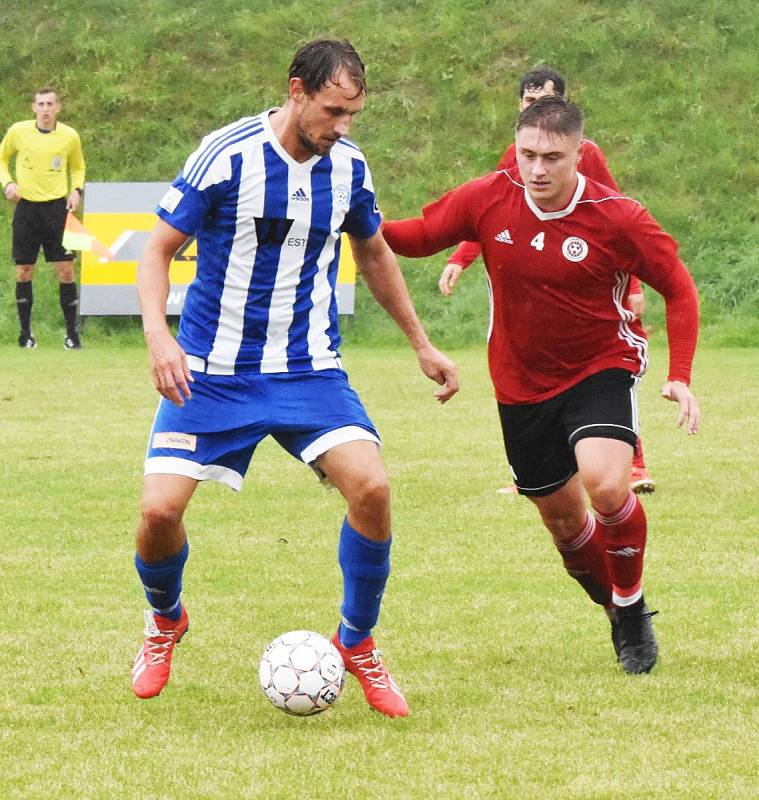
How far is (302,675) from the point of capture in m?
4.35

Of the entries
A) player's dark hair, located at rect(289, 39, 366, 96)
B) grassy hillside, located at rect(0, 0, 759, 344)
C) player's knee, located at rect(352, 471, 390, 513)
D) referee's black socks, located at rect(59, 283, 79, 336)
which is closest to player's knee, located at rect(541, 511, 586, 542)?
player's knee, located at rect(352, 471, 390, 513)

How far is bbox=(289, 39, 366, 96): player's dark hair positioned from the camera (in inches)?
176

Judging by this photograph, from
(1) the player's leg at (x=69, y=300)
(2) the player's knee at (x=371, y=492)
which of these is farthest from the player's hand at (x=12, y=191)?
(2) the player's knee at (x=371, y=492)

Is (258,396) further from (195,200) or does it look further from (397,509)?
(397,509)

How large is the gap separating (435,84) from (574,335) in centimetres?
1573

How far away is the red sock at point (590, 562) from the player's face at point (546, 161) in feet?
3.91

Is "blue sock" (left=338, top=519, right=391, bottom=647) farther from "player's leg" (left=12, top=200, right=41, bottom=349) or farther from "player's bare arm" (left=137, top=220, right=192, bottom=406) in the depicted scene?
"player's leg" (left=12, top=200, right=41, bottom=349)

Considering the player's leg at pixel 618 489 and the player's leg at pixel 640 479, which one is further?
the player's leg at pixel 640 479

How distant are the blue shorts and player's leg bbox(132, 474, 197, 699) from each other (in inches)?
2.5

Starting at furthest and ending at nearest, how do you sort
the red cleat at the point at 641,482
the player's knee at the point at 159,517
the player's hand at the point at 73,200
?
the player's hand at the point at 73,200, the red cleat at the point at 641,482, the player's knee at the point at 159,517

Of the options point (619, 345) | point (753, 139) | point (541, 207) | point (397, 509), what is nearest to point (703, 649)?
point (619, 345)

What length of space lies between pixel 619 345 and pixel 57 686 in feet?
7.12

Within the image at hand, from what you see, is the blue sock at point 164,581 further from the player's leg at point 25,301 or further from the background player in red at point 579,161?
the player's leg at point 25,301

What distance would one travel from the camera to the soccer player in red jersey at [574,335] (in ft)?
16.6
